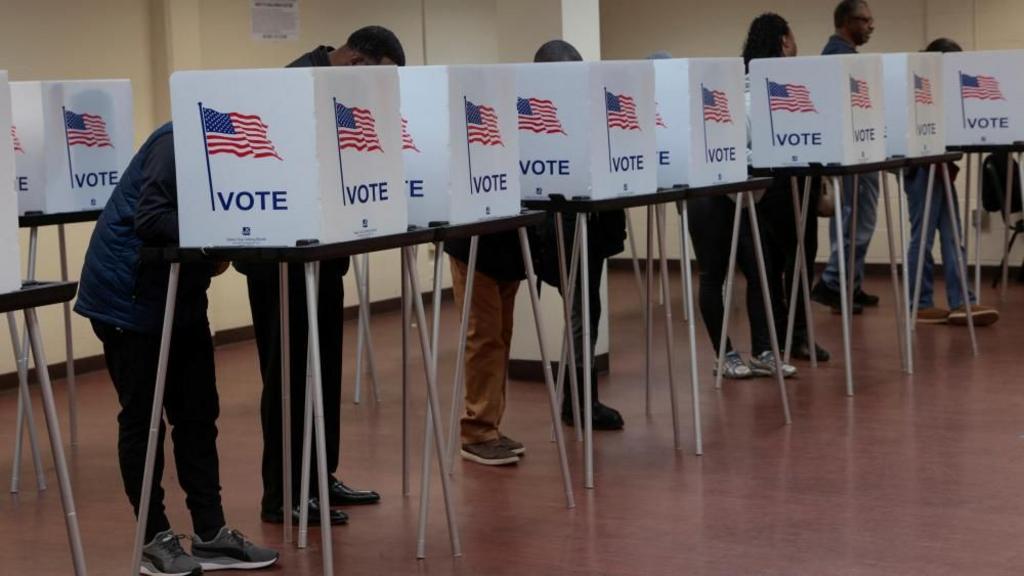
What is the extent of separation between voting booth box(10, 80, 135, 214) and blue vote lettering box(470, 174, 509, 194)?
1.89 meters

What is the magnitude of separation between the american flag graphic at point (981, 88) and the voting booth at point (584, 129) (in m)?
3.10

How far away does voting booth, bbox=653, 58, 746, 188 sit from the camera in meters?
5.53

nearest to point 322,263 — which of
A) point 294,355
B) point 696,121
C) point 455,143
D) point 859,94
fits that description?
point 294,355

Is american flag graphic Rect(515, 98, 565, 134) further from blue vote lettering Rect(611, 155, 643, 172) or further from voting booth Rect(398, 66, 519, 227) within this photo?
voting booth Rect(398, 66, 519, 227)

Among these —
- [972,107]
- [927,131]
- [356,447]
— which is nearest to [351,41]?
[356,447]

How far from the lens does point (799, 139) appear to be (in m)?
6.38

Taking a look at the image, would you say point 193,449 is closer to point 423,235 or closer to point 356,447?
point 423,235

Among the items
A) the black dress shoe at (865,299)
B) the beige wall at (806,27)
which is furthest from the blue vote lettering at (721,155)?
the beige wall at (806,27)

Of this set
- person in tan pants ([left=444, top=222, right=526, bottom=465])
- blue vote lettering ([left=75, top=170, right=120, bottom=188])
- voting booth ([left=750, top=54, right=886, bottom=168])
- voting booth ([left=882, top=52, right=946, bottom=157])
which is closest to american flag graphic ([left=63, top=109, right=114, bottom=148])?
blue vote lettering ([left=75, top=170, right=120, bottom=188])

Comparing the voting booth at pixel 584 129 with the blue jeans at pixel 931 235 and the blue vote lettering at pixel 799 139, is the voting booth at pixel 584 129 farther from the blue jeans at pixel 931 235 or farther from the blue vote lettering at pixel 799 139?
the blue jeans at pixel 931 235

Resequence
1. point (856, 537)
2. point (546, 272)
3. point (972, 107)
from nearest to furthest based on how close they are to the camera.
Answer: point (856, 537) < point (546, 272) < point (972, 107)

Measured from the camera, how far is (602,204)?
4988 mm

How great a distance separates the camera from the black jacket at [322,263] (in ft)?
14.6

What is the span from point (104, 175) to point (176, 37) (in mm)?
2423
